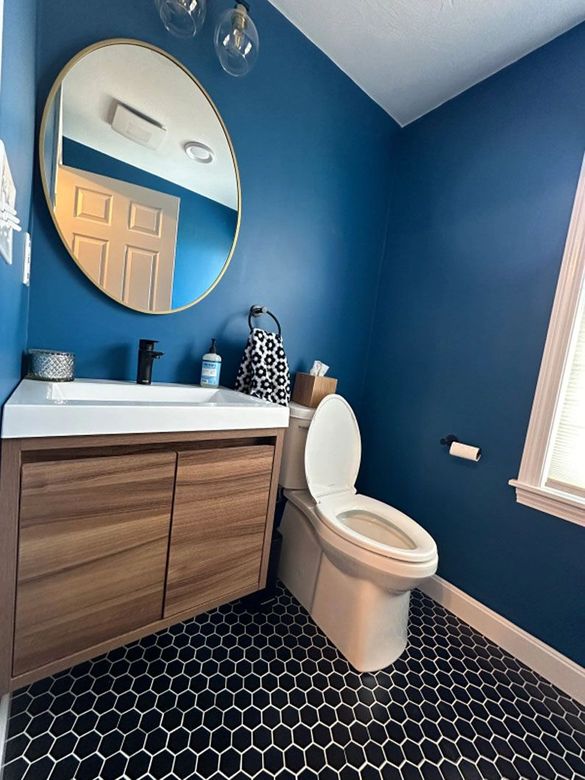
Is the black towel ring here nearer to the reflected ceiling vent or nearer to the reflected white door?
the reflected white door

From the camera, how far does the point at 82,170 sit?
108 cm

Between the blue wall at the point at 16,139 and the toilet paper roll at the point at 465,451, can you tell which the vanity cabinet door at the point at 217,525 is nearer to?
the blue wall at the point at 16,139

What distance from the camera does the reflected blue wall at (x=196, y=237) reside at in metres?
1.25

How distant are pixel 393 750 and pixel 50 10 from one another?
92.9 inches

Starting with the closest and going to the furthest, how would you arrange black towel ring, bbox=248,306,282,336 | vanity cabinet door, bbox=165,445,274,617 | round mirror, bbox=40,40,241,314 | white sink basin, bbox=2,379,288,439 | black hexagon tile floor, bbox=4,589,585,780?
white sink basin, bbox=2,379,288,439, black hexagon tile floor, bbox=4,589,585,780, vanity cabinet door, bbox=165,445,274,617, round mirror, bbox=40,40,241,314, black towel ring, bbox=248,306,282,336

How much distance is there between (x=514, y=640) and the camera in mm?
1312

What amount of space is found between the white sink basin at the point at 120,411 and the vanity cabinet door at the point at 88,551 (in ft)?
0.27

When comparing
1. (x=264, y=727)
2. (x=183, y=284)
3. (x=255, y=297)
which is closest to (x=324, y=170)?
(x=255, y=297)

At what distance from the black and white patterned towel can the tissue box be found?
12 centimetres

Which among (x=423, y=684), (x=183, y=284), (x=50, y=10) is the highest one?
(x=50, y=10)

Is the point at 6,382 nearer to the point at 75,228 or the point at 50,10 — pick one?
the point at 75,228

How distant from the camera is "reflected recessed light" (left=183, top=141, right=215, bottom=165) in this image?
4.11 feet

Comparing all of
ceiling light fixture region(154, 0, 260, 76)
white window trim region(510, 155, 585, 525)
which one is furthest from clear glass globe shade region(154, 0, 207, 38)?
white window trim region(510, 155, 585, 525)

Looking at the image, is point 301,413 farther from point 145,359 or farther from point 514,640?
point 514,640
